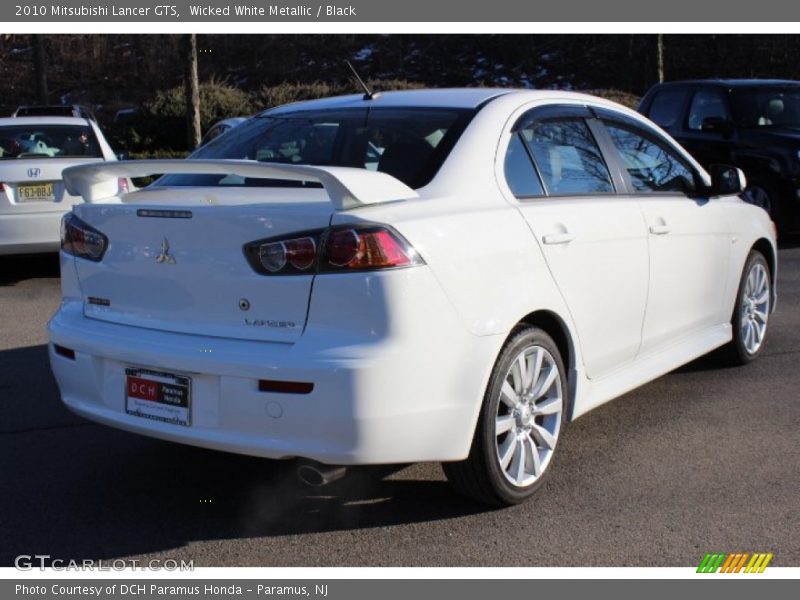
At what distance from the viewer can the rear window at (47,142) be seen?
31.9 ft

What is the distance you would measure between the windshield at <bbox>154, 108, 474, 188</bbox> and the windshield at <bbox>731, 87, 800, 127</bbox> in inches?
331

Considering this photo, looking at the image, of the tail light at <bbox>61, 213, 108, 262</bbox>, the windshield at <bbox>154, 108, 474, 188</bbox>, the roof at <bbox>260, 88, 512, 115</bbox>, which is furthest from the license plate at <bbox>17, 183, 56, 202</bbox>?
the tail light at <bbox>61, 213, 108, 262</bbox>

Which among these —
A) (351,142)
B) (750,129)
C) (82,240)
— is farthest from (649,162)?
(750,129)

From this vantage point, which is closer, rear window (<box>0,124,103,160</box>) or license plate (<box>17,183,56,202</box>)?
license plate (<box>17,183,56,202</box>)

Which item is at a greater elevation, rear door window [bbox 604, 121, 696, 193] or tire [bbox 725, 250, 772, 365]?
rear door window [bbox 604, 121, 696, 193]

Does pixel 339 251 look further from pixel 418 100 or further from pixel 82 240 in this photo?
pixel 418 100

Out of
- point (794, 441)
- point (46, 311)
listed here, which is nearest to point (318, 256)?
point (794, 441)

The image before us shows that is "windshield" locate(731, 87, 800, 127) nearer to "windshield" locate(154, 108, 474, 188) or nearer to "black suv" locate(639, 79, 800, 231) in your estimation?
"black suv" locate(639, 79, 800, 231)

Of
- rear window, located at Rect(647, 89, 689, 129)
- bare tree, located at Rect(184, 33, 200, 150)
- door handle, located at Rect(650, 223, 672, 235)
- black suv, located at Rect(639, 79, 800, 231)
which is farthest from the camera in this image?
bare tree, located at Rect(184, 33, 200, 150)

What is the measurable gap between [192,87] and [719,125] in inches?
345

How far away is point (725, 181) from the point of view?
5613mm

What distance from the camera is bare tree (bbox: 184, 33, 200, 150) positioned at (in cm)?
1627

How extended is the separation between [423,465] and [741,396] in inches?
83.2

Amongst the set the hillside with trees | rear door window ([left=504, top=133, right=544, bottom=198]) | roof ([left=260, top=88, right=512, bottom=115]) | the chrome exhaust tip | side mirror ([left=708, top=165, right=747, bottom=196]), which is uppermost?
roof ([left=260, top=88, right=512, bottom=115])
